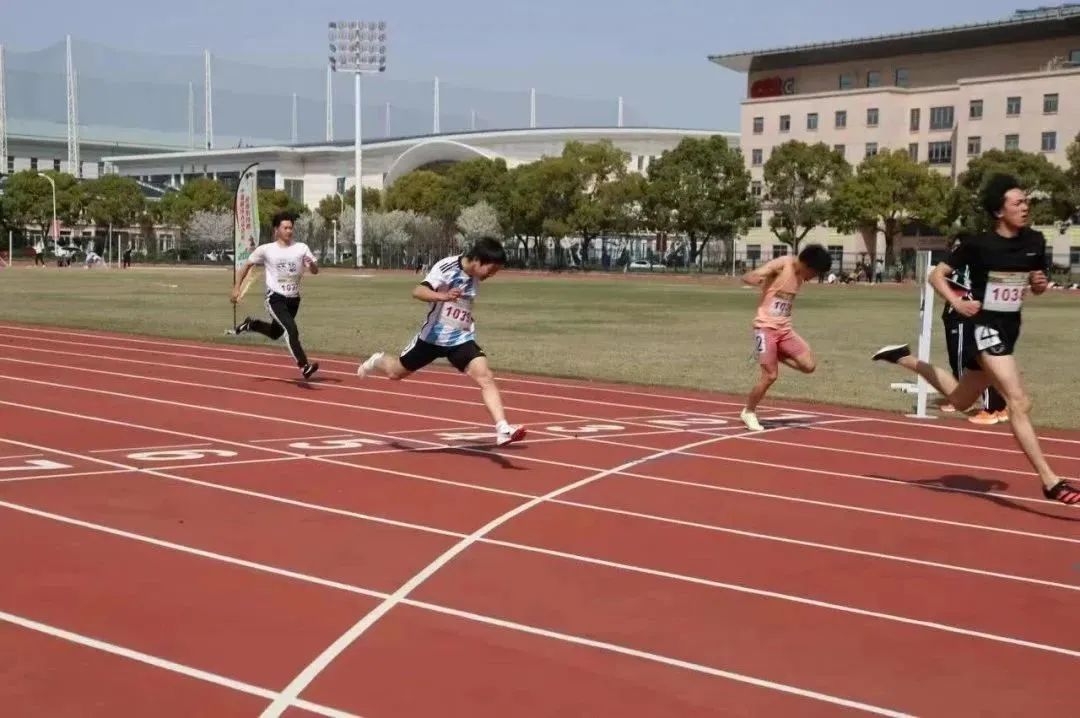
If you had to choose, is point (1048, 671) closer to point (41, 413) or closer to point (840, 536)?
point (840, 536)

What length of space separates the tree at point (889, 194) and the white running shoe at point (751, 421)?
210 feet

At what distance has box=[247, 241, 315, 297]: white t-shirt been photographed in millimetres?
13445

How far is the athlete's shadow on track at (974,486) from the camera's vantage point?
7969 mm

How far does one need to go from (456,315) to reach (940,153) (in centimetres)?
7935

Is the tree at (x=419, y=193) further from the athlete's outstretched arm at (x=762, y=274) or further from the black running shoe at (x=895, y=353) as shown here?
the black running shoe at (x=895, y=353)

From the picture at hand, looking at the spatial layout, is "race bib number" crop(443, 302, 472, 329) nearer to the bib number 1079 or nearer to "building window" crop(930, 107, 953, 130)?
the bib number 1079

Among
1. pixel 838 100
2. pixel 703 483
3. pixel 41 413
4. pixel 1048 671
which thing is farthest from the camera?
pixel 838 100

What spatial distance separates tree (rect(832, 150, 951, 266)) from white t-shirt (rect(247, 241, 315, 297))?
206 ft

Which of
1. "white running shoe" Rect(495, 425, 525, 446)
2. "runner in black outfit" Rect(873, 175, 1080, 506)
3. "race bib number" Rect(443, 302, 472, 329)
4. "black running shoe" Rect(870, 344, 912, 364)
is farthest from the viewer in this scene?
"black running shoe" Rect(870, 344, 912, 364)

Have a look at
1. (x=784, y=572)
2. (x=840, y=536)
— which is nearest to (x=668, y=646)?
(x=784, y=572)

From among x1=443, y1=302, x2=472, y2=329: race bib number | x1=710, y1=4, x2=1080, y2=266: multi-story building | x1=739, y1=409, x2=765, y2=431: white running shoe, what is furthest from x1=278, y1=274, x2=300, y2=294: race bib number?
x1=710, y1=4, x2=1080, y2=266: multi-story building

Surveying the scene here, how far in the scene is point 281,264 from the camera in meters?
13.5

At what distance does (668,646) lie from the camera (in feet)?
16.3

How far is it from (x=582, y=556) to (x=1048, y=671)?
2302 mm
